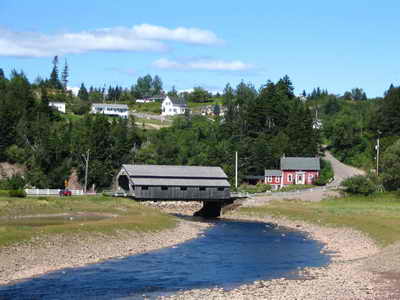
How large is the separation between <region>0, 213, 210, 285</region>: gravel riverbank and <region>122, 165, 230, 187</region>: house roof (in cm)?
2600

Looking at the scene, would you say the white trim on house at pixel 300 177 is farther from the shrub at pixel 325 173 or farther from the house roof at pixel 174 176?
the house roof at pixel 174 176

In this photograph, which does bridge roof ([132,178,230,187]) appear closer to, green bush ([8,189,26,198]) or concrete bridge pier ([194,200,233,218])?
concrete bridge pier ([194,200,233,218])

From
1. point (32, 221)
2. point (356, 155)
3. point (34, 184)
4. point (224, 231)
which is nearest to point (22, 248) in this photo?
point (32, 221)

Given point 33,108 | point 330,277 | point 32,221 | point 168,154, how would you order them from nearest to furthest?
1. point 330,277
2. point 32,221
3. point 168,154
4. point 33,108

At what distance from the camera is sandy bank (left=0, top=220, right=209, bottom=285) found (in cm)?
3791

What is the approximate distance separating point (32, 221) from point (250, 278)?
28.2m

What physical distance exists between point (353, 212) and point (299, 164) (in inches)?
1464

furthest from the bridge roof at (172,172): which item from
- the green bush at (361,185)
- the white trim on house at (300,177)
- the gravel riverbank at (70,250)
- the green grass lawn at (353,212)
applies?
the gravel riverbank at (70,250)

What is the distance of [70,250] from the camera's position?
148 ft

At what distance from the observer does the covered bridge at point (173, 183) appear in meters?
85.1

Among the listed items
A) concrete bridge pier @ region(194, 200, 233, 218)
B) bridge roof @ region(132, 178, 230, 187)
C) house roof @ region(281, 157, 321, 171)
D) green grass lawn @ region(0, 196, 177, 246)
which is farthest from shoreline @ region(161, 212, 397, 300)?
house roof @ region(281, 157, 321, 171)

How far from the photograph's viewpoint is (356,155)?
445 ft

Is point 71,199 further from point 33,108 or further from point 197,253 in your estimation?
point 33,108

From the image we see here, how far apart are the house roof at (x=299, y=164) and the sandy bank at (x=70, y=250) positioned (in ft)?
183
